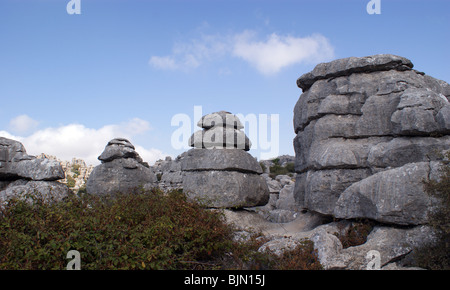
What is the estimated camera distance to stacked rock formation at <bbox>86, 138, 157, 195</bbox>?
743 inches

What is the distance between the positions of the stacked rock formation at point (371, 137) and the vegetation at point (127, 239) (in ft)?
8.29

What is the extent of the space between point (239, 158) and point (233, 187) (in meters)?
1.23

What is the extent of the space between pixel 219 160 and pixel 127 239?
622cm

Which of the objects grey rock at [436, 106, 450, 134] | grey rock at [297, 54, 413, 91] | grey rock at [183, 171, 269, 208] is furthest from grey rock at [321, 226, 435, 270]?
grey rock at [297, 54, 413, 91]

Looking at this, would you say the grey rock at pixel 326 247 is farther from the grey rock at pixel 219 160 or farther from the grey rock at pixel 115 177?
the grey rock at pixel 115 177

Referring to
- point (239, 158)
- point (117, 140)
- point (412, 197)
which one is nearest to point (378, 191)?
point (412, 197)

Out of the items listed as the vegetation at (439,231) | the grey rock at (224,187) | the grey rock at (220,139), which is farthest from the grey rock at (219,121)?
the vegetation at (439,231)

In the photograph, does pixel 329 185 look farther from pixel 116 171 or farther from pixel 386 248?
pixel 116 171

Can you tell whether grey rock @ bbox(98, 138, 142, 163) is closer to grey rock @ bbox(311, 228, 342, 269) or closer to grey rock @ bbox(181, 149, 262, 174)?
grey rock @ bbox(181, 149, 262, 174)

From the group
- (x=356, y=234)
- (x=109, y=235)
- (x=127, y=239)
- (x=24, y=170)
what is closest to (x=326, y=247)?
(x=356, y=234)

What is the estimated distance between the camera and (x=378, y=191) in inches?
382

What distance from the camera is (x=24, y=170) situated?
15953mm

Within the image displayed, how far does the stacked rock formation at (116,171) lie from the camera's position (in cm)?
1888

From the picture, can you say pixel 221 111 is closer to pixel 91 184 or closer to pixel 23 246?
pixel 91 184
